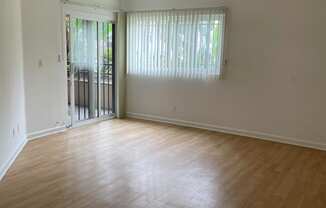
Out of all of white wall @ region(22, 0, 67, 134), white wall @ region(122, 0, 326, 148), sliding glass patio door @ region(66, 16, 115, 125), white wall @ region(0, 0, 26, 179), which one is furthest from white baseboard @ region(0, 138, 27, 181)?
white wall @ region(122, 0, 326, 148)

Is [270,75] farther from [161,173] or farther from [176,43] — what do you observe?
[161,173]

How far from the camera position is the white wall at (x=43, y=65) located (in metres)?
4.83

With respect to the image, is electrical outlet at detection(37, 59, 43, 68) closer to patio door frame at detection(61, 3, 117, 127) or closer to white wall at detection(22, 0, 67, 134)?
white wall at detection(22, 0, 67, 134)

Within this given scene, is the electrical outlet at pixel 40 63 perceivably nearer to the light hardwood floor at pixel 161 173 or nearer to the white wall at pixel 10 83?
the white wall at pixel 10 83

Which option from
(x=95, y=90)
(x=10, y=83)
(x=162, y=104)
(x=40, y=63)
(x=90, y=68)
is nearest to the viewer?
(x=10, y=83)

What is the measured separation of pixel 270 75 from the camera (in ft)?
17.4

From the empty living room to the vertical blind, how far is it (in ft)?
0.07

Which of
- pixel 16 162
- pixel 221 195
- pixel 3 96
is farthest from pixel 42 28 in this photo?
pixel 221 195

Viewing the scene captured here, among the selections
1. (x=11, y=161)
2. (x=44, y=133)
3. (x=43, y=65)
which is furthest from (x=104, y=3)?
(x=11, y=161)

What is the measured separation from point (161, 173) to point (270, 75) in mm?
2629

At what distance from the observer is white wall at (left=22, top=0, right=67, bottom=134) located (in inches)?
190

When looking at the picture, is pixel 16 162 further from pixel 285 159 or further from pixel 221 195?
pixel 285 159

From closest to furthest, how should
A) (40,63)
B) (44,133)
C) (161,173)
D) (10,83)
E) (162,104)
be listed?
(161,173) < (10,83) < (40,63) < (44,133) < (162,104)

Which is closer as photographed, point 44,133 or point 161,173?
point 161,173
